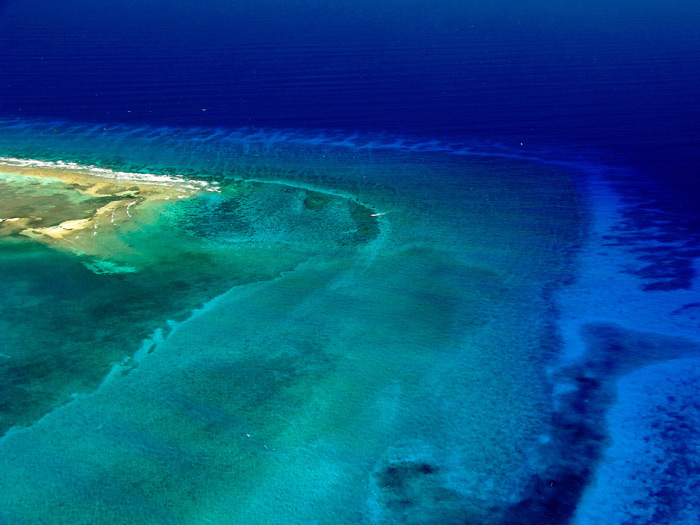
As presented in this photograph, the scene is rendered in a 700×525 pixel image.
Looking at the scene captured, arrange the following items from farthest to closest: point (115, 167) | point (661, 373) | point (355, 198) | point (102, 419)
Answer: point (115, 167) → point (355, 198) → point (661, 373) → point (102, 419)

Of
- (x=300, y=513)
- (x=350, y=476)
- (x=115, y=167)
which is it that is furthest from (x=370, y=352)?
(x=115, y=167)

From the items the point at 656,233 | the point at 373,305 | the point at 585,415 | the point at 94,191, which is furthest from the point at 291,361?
the point at 656,233

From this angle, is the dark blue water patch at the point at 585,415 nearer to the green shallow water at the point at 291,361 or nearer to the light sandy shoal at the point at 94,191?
the green shallow water at the point at 291,361

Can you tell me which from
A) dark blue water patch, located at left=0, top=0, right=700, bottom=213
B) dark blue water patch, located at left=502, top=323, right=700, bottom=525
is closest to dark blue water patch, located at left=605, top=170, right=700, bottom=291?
dark blue water patch, located at left=0, top=0, right=700, bottom=213

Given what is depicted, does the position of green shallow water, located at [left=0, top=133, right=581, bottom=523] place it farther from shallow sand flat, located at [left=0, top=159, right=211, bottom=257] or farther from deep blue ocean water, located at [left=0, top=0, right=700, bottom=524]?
shallow sand flat, located at [left=0, top=159, right=211, bottom=257]

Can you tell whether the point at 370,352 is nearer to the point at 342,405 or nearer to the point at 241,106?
the point at 342,405

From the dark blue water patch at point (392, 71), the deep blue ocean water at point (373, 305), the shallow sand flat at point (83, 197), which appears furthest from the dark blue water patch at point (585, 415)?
the shallow sand flat at point (83, 197)

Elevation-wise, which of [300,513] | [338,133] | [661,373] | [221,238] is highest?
[338,133]
